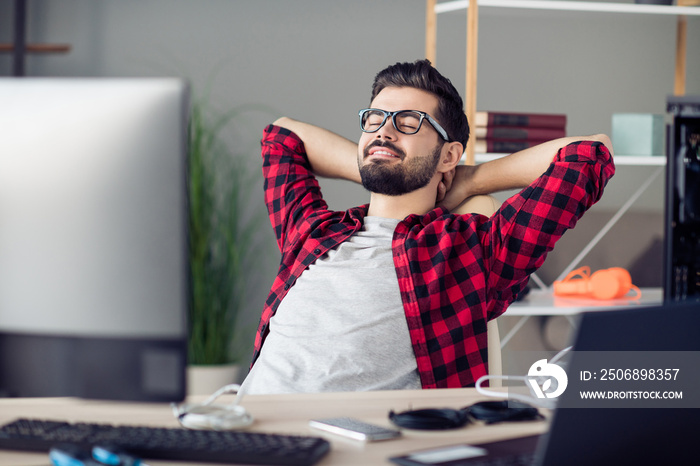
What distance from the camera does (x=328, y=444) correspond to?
2.41 ft

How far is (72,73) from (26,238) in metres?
2.60

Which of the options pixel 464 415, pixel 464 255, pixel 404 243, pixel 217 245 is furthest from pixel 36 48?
pixel 464 415

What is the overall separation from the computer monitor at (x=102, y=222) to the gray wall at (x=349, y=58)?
250cm

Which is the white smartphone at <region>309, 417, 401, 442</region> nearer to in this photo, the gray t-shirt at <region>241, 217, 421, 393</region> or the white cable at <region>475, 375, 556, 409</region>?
the white cable at <region>475, 375, 556, 409</region>

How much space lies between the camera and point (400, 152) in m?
1.72

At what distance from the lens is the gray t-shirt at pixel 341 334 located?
4.49ft

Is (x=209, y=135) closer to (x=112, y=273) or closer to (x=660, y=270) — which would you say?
(x=660, y=270)

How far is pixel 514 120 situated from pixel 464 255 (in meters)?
1.05

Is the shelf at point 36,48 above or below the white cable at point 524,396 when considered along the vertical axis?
above

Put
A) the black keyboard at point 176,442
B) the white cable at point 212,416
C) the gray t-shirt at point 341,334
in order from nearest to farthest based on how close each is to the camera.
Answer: the black keyboard at point 176,442 < the white cable at point 212,416 < the gray t-shirt at point 341,334

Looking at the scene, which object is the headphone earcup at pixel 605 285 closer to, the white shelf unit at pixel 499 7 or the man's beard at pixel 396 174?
the white shelf unit at pixel 499 7

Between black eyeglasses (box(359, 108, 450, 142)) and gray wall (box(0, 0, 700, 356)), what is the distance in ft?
4.80

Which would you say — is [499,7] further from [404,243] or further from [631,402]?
[631,402]

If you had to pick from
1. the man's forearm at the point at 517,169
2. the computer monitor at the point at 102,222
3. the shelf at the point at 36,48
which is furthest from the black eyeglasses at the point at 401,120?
the shelf at the point at 36,48
